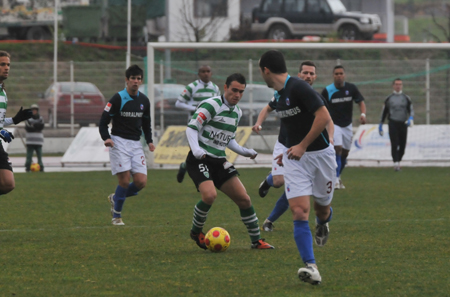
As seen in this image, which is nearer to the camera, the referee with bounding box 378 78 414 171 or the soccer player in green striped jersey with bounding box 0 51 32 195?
the soccer player in green striped jersey with bounding box 0 51 32 195

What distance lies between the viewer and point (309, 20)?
40844 mm

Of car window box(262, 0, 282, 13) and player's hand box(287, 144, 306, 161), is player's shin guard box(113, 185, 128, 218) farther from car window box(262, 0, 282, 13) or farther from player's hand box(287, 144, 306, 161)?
car window box(262, 0, 282, 13)

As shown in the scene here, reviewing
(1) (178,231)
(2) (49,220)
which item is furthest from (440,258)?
(2) (49,220)

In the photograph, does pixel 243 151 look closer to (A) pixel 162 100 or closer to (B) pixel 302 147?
(B) pixel 302 147

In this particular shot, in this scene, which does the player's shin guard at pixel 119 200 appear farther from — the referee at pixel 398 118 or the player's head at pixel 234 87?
the referee at pixel 398 118

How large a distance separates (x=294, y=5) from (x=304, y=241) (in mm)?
35249

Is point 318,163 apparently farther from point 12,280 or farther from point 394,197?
point 394,197

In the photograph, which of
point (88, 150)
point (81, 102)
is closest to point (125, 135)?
point (88, 150)

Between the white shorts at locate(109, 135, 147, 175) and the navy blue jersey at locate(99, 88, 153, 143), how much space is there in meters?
0.08

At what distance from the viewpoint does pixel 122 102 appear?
33.4 ft

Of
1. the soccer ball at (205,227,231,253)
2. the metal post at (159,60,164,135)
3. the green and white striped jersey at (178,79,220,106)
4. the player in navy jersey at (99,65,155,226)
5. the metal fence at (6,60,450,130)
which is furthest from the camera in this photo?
the metal fence at (6,60,450,130)

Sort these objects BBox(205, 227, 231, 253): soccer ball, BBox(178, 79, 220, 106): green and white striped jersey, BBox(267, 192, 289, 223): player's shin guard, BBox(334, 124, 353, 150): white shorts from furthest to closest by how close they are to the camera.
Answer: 1. BBox(178, 79, 220, 106): green and white striped jersey
2. BBox(334, 124, 353, 150): white shorts
3. BBox(267, 192, 289, 223): player's shin guard
4. BBox(205, 227, 231, 253): soccer ball

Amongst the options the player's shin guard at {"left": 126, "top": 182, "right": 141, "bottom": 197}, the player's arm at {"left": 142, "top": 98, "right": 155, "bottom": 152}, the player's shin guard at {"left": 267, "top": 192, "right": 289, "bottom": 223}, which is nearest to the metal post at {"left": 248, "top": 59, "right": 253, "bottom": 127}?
the player's arm at {"left": 142, "top": 98, "right": 155, "bottom": 152}

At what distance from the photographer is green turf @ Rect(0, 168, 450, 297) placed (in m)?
6.00
